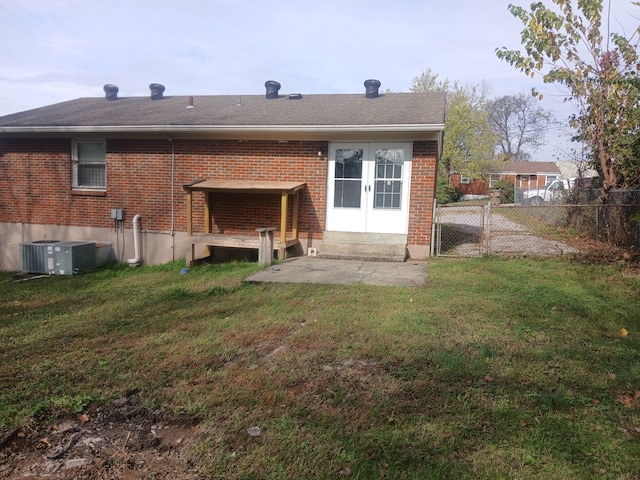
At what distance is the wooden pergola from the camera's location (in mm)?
9336

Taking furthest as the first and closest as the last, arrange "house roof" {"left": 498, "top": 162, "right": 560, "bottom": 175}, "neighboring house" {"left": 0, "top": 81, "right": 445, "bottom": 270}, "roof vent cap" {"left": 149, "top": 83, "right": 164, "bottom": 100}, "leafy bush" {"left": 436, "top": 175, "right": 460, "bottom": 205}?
"house roof" {"left": 498, "top": 162, "right": 560, "bottom": 175} → "leafy bush" {"left": 436, "top": 175, "right": 460, "bottom": 205} → "roof vent cap" {"left": 149, "top": 83, "right": 164, "bottom": 100} → "neighboring house" {"left": 0, "top": 81, "right": 445, "bottom": 270}

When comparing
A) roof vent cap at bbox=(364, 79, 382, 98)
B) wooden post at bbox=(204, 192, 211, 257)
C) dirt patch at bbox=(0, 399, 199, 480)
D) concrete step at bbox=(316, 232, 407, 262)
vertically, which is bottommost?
dirt patch at bbox=(0, 399, 199, 480)

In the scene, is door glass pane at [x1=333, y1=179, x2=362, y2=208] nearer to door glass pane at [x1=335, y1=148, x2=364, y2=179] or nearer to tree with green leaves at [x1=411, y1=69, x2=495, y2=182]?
door glass pane at [x1=335, y1=148, x2=364, y2=179]

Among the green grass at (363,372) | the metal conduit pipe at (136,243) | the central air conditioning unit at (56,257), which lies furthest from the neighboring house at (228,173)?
the green grass at (363,372)

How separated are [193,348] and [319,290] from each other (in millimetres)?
2595

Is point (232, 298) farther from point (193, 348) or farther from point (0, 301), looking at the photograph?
point (0, 301)

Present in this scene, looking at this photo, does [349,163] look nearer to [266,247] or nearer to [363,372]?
[266,247]

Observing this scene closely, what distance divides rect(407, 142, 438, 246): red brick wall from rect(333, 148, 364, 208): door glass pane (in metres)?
1.15

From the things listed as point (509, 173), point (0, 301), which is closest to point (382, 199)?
point (0, 301)

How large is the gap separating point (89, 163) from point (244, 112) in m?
3.94

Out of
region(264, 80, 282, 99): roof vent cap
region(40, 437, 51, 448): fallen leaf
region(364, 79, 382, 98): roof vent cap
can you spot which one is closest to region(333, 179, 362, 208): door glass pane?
region(364, 79, 382, 98): roof vent cap

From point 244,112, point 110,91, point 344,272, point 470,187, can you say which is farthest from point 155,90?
point 470,187

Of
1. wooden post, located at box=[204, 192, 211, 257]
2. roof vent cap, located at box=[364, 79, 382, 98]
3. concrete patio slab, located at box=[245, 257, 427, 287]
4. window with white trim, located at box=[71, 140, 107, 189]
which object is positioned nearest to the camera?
concrete patio slab, located at box=[245, 257, 427, 287]

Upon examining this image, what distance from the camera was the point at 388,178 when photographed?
31.9ft
